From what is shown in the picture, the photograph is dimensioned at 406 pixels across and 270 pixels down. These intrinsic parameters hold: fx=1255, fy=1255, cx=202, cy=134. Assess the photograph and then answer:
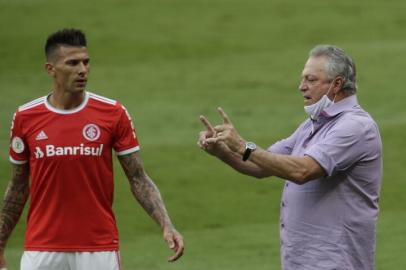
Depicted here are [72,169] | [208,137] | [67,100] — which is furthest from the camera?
[67,100]

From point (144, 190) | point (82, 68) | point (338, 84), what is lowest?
point (144, 190)

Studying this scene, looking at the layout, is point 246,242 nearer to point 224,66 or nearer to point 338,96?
point 338,96

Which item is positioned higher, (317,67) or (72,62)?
(72,62)

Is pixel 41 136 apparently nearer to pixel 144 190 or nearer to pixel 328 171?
pixel 144 190

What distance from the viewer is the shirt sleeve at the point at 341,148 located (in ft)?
23.0

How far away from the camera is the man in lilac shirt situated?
22.9ft

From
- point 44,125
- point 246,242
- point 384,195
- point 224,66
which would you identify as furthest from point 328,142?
point 224,66

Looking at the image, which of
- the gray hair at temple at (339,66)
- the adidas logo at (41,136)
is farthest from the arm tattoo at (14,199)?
the gray hair at temple at (339,66)

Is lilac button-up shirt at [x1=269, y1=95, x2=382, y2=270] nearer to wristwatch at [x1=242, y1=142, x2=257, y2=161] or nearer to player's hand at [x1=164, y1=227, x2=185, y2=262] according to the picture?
wristwatch at [x1=242, y1=142, x2=257, y2=161]

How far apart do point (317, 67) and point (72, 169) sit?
5.03ft

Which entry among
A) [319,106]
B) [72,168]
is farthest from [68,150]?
[319,106]

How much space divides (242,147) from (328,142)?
506 mm

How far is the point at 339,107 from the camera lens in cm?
723

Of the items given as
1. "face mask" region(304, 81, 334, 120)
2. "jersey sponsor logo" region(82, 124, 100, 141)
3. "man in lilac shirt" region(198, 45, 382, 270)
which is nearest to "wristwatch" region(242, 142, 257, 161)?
"man in lilac shirt" region(198, 45, 382, 270)
